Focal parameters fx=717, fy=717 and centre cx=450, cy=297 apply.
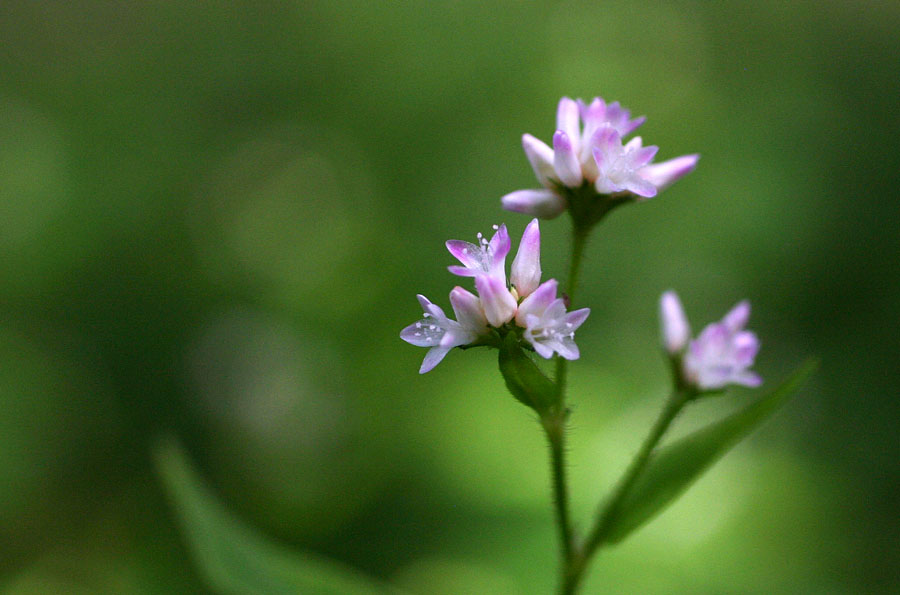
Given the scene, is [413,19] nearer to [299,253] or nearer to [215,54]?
[215,54]

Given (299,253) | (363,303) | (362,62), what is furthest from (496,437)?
(362,62)

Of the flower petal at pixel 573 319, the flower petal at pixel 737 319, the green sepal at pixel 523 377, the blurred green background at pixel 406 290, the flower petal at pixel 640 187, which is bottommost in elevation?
the blurred green background at pixel 406 290

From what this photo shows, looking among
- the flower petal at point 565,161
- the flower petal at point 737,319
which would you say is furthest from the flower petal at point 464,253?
the flower petal at point 737,319

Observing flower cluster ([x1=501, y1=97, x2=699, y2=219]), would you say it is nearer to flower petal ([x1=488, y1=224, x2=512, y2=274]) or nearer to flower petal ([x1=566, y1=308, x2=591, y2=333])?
flower petal ([x1=488, y1=224, x2=512, y2=274])

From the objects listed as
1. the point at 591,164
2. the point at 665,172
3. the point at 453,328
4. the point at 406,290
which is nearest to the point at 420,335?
the point at 453,328

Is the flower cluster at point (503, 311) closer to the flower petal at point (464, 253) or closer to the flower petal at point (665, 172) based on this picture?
the flower petal at point (464, 253)

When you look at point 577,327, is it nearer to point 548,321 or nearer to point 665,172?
point 548,321

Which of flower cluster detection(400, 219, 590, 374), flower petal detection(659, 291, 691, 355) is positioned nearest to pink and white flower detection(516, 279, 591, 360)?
flower cluster detection(400, 219, 590, 374)
